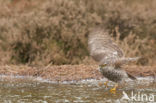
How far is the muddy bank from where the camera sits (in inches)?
369

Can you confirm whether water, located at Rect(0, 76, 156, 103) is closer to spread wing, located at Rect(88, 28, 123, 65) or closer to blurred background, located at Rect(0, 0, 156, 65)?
spread wing, located at Rect(88, 28, 123, 65)

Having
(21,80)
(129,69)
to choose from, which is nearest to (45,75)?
(21,80)

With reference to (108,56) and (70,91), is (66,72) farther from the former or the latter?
(70,91)

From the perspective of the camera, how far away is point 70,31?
12359 mm

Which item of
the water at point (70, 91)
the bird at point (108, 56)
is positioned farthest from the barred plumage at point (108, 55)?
the water at point (70, 91)

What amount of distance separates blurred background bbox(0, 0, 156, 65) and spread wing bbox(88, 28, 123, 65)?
92.2 inches

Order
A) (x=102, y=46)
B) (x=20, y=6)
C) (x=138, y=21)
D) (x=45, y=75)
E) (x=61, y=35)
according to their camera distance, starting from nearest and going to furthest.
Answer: (x=102, y=46) < (x=45, y=75) < (x=61, y=35) < (x=138, y=21) < (x=20, y=6)

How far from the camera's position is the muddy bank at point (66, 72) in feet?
30.8

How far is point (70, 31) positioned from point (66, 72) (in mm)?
2997

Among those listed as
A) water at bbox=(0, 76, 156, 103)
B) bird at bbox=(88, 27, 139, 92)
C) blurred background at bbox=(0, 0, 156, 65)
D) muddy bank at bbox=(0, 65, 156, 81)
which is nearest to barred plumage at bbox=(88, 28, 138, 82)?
bird at bbox=(88, 27, 139, 92)

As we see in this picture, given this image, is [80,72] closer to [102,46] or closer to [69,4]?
[102,46]

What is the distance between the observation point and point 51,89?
8094 mm

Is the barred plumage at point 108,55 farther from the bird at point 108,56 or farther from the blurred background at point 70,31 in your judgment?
the blurred background at point 70,31

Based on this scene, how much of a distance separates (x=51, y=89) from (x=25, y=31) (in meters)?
4.67
